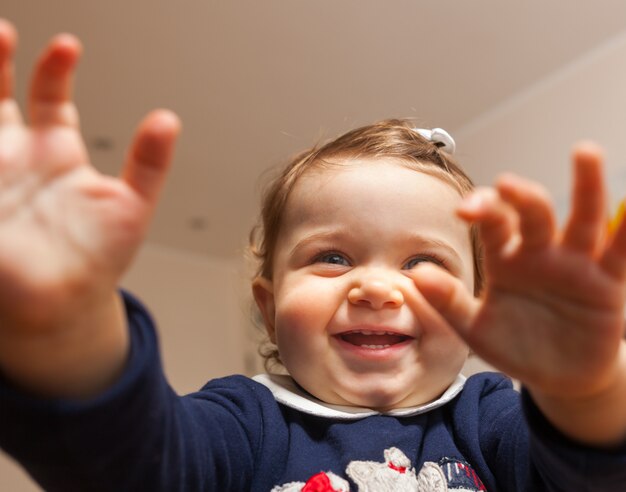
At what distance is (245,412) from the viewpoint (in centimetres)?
75

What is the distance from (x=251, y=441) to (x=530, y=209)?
373 mm

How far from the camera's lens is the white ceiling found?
2258mm

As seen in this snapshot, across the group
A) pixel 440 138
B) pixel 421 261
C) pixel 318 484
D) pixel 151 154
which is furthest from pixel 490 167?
pixel 151 154

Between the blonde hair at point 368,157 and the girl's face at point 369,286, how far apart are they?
0.03 metres

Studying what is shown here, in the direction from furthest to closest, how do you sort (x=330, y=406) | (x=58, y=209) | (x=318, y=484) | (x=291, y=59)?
(x=291, y=59) < (x=330, y=406) < (x=318, y=484) < (x=58, y=209)

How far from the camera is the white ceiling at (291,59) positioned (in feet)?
7.41

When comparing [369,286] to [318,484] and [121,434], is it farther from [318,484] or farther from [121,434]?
[121,434]

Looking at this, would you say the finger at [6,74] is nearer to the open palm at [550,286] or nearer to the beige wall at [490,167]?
the open palm at [550,286]

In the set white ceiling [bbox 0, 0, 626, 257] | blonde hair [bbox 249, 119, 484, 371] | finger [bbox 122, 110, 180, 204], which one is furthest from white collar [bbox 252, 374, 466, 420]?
white ceiling [bbox 0, 0, 626, 257]

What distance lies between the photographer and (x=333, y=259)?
851 millimetres

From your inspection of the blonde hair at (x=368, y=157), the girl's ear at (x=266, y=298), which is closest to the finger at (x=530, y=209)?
the blonde hair at (x=368, y=157)

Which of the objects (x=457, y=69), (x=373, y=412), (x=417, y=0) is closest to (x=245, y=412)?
(x=373, y=412)

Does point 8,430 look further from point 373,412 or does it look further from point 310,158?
point 310,158

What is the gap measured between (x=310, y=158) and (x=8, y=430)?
23.5 inches
